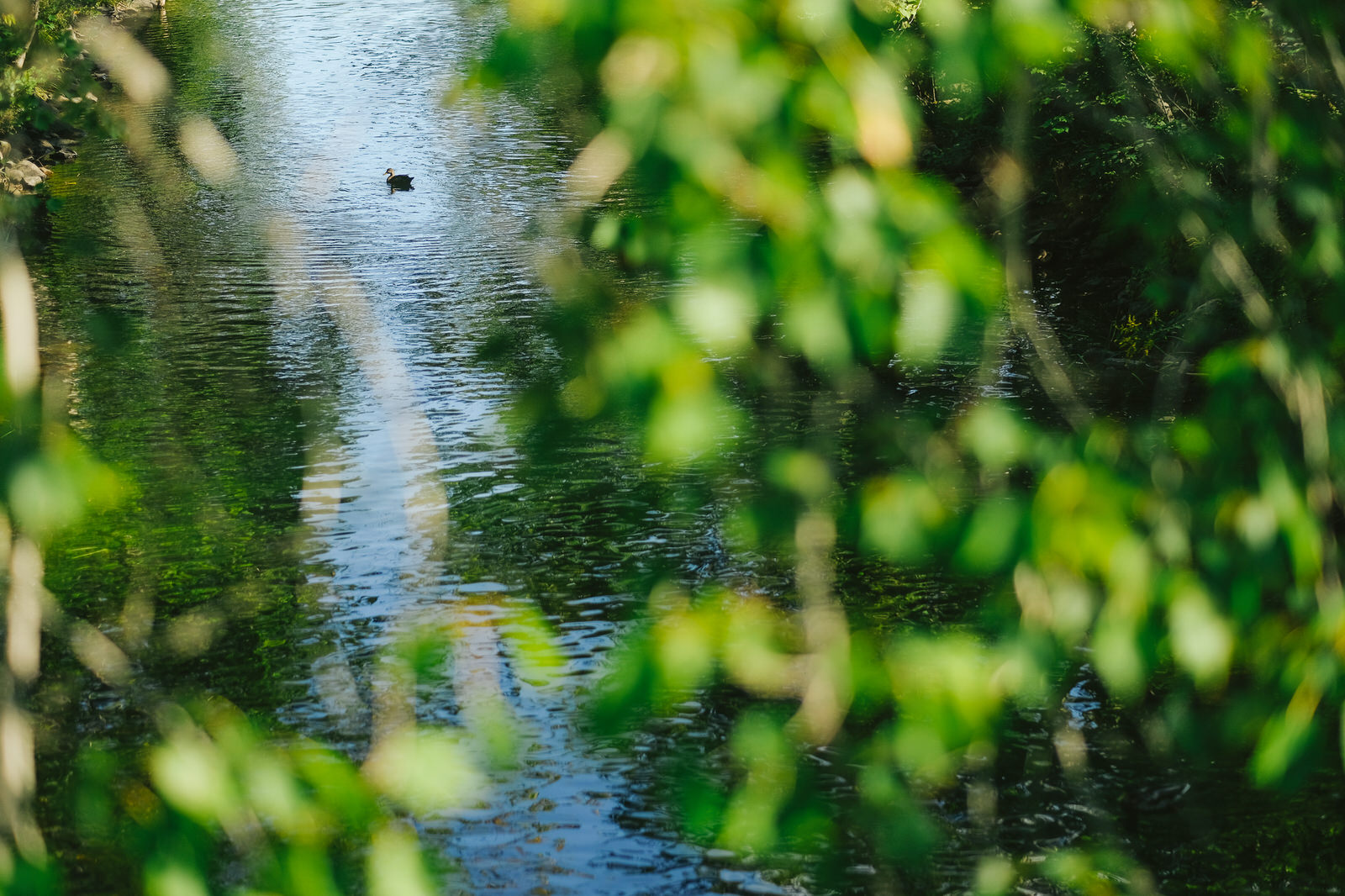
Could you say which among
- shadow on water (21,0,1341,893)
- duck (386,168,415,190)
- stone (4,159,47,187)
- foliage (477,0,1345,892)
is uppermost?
foliage (477,0,1345,892)

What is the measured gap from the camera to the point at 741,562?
10.6 meters

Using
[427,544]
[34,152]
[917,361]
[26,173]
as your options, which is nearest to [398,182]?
[26,173]

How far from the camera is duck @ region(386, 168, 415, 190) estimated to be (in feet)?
69.8

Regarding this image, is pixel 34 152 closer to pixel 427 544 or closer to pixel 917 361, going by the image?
pixel 427 544

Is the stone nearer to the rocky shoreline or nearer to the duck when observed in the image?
the rocky shoreline

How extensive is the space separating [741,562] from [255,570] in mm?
4063

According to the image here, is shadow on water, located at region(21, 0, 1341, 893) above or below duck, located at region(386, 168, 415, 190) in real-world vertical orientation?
below

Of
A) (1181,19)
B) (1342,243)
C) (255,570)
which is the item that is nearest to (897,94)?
(1181,19)

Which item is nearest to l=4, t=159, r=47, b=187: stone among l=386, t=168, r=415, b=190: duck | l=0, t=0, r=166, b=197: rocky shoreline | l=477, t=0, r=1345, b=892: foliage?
l=0, t=0, r=166, b=197: rocky shoreline

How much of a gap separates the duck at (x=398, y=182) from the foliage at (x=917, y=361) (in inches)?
764

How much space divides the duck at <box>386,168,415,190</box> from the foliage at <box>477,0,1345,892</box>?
19394 millimetres

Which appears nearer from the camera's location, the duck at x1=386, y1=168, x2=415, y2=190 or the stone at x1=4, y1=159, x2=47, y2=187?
the stone at x1=4, y1=159, x2=47, y2=187

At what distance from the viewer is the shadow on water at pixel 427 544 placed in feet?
24.1

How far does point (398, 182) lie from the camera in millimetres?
21281
